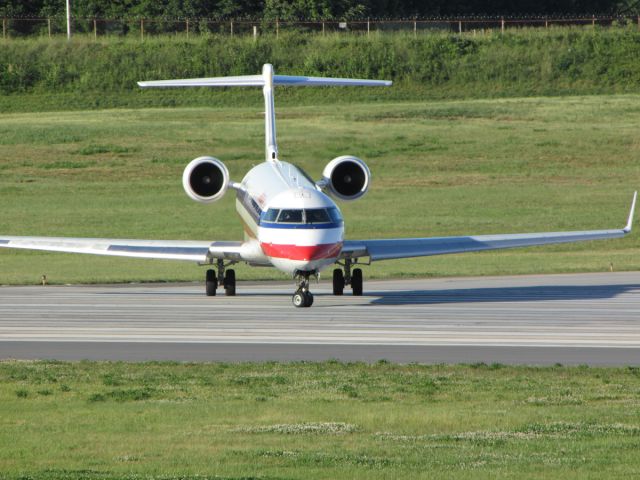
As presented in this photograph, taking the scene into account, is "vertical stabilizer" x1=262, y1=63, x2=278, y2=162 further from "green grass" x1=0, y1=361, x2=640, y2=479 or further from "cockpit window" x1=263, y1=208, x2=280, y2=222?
"green grass" x1=0, y1=361, x2=640, y2=479

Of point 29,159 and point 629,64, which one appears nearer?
point 29,159

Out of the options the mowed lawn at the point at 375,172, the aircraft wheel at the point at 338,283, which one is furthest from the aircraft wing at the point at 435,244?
the mowed lawn at the point at 375,172

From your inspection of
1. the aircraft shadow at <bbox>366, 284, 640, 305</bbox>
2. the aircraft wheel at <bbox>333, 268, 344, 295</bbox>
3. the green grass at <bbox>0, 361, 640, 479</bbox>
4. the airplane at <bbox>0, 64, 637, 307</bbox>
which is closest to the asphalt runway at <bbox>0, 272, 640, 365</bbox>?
the aircraft shadow at <bbox>366, 284, 640, 305</bbox>

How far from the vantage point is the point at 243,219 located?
34.9 m

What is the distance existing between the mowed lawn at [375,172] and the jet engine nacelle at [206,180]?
7.78 m

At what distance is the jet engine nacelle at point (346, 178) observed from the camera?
1351 inches

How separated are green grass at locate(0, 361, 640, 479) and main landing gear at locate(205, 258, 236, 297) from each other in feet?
43.6

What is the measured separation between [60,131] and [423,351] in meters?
60.1

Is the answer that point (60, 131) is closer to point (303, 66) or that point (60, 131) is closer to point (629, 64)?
point (303, 66)

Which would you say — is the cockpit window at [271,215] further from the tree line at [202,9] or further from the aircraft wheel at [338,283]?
the tree line at [202,9]

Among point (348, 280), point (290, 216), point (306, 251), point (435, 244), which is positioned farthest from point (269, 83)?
point (306, 251)

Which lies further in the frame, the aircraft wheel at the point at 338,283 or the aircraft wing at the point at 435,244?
the aircraft wheel at the point at 338,283

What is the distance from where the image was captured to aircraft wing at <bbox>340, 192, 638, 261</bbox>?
33062 mm

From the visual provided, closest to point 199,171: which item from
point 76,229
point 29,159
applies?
point 76,229
